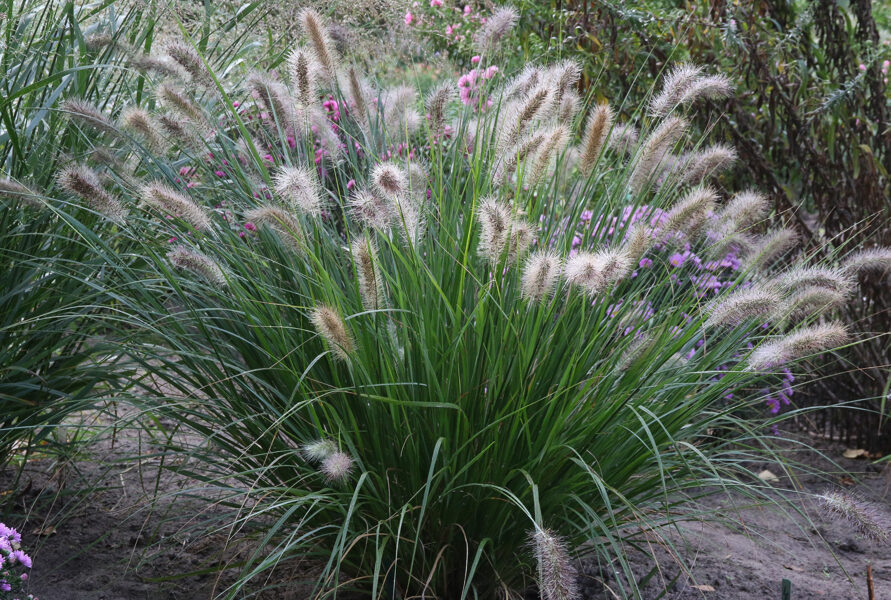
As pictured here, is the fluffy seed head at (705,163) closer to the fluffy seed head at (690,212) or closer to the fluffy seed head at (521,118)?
the fluffy seed head at (690,212)

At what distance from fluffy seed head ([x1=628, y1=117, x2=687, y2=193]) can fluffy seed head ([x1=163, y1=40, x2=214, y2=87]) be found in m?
1.25

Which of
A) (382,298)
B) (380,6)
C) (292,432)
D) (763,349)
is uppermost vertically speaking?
(380,6)

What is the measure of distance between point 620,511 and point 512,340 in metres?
0.55

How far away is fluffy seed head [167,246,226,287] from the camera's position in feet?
6.34

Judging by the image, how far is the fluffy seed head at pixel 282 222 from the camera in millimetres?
1943

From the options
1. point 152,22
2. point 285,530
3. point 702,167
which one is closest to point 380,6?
point 152,22

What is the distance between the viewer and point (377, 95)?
3047mm

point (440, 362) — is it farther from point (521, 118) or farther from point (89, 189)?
point (89, 189)

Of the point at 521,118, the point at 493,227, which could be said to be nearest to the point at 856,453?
the point at 521,118

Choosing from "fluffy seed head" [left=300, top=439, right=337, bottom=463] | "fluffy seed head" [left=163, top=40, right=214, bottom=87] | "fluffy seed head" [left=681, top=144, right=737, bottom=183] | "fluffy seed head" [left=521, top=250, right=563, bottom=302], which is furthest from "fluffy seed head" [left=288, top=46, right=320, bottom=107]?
"fluffy seed head" [left=681, top=144, right=737, bottom=183]

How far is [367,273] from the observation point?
6.12 ft

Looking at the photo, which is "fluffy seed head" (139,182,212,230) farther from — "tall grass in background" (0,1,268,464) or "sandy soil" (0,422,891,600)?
"sandy soil" (0,422,891,600)

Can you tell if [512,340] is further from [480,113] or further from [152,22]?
[152,22]

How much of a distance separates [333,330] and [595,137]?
3.22 feet
